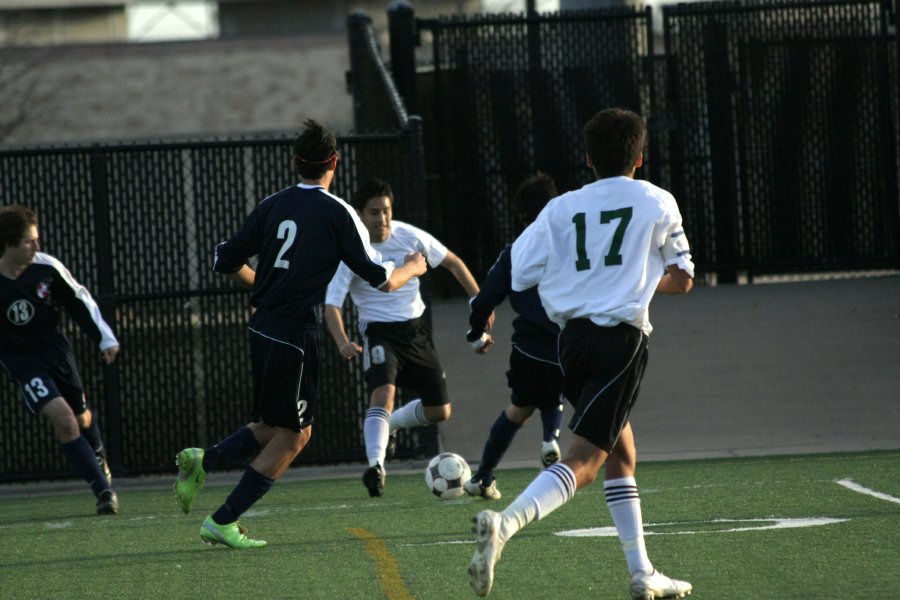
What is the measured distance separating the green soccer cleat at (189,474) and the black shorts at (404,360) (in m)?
2.28

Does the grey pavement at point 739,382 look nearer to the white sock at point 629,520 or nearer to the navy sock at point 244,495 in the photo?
the navy sock at point 244,495

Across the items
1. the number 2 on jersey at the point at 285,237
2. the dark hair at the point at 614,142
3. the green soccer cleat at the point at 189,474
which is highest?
the dark hair at the point at 614,142

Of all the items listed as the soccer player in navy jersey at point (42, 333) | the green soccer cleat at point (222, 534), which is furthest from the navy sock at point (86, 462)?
the green soccer cleat at point (222, 534)

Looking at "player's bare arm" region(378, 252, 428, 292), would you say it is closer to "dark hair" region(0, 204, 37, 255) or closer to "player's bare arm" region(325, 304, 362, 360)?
"player's bare arm" region(325, 304, 362, 360)

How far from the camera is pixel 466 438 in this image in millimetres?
11430

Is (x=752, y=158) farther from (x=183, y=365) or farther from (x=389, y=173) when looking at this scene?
(x=183, y=365)

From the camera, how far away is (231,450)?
23.4ft

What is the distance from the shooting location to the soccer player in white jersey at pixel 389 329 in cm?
904

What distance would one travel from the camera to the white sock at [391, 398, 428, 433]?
31.7 ft

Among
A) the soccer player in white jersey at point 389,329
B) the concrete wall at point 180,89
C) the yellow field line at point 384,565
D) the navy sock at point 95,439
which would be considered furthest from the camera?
the concrete wall at point 180,89

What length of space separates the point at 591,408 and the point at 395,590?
3.90 feet

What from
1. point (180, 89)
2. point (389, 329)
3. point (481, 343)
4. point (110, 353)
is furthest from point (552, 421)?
point (180, 89)

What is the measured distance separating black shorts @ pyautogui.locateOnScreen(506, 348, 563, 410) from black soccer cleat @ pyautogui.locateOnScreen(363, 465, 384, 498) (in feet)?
3.26

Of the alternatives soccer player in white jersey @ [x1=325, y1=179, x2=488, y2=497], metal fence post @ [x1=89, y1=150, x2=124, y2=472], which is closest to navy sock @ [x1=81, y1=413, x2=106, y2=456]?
metal fence post @ [x1=89, y1=150, x2=124, y2=472]
